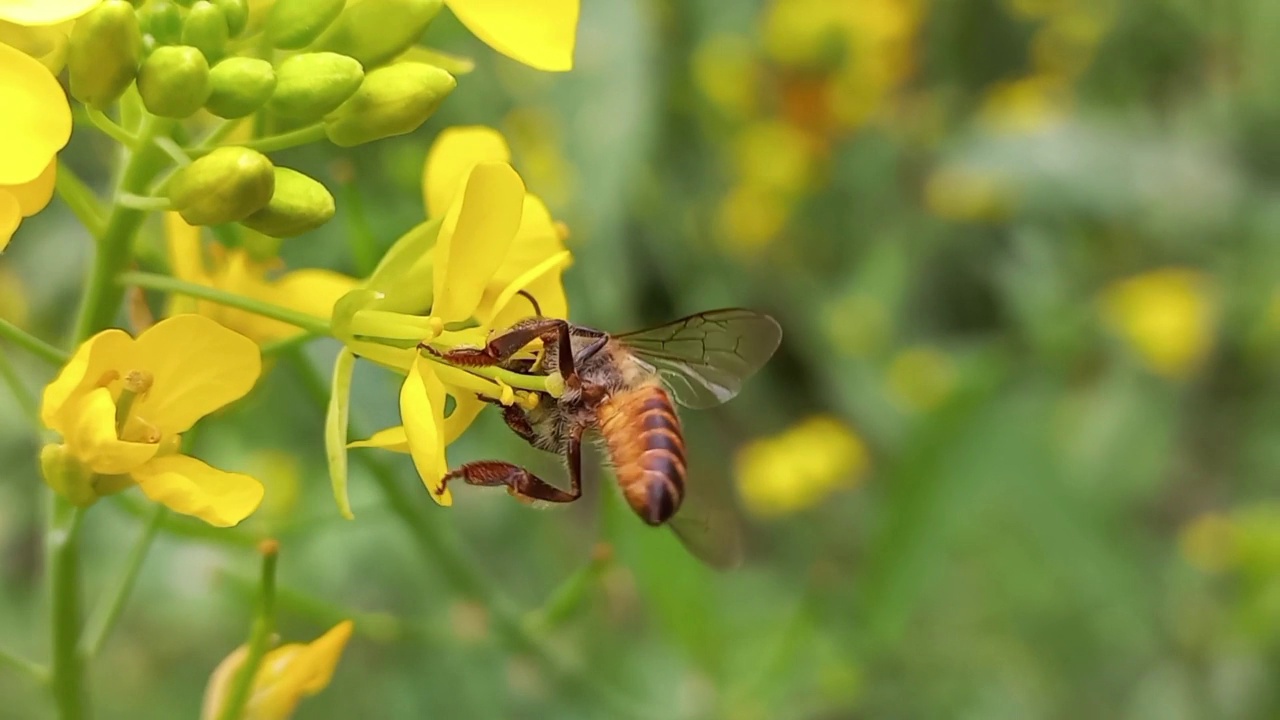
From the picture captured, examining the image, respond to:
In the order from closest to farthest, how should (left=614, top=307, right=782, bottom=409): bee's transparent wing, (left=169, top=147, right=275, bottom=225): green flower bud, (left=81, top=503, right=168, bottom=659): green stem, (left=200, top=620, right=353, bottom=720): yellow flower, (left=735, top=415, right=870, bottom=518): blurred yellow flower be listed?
(left=169, top=147, right=275, bottom=225): green flower bud < (left=200, top=620, right=353, bottom=720): yellow flower < (left=81, top=503, right=168, bottom=659): green stem < (left=614, top=307, right=782, bottom=409): bee's transparent wing < (left=735, top=415, right=870, bottom=518): blurred yellow flower

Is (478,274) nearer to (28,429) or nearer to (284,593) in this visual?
(284,593)

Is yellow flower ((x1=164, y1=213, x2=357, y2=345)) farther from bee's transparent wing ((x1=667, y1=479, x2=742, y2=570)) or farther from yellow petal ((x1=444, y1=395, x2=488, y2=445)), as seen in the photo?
bee's transparent wing ((x1=667, y1=479, x2=742, y2=570))

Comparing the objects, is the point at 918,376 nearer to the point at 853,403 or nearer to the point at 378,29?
the point at 853,403

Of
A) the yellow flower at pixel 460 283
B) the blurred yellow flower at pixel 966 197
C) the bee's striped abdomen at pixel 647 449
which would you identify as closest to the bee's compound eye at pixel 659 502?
the bee's striped abdomen at pixel 647 449

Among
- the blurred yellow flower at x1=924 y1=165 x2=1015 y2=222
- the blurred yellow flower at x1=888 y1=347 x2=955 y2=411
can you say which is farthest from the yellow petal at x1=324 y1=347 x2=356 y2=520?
the blurred yellow flower at x1=924 y1=165 x2=1015 y2=222

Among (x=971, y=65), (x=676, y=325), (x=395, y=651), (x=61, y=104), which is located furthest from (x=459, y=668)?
(x=971, y=65)

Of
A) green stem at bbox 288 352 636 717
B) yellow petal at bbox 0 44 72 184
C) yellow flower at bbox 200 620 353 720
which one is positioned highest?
yellow petal at bbox 0 44 72 184

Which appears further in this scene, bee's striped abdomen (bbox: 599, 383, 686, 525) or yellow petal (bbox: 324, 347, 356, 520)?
bee's striped abdomen (bbox: 599, 383, 686, 525)

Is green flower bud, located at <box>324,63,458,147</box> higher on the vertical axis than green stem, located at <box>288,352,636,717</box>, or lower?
higher
